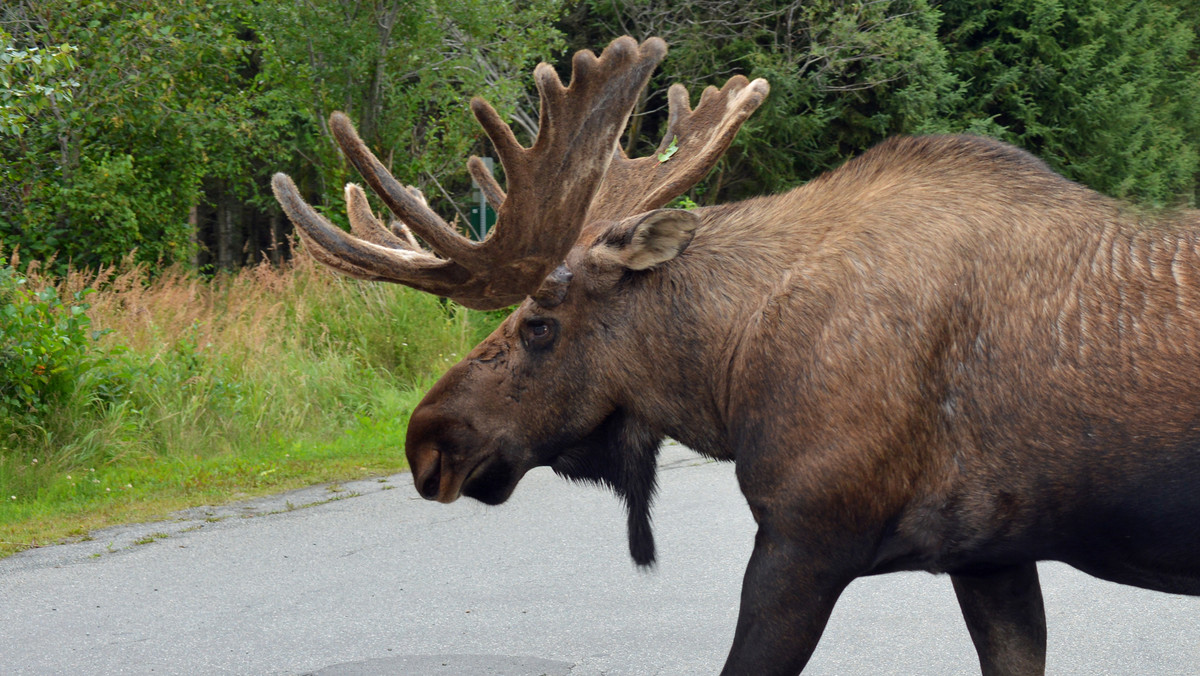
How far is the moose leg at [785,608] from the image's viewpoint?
9.93 ft

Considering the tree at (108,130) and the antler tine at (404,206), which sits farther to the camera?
the tree at (108,130)

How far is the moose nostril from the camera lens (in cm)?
362

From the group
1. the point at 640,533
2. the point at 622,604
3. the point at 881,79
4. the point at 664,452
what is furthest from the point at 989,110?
the point at 640,533

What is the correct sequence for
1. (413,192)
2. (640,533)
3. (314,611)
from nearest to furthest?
(640,533)
(413,192)
(314,611)

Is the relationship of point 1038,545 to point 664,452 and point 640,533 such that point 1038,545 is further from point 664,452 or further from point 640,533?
point 664,452

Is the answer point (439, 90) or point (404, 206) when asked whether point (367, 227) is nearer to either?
point (404, 206)

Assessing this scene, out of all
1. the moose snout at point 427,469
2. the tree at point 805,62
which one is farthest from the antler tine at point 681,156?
the tree at point 805,62

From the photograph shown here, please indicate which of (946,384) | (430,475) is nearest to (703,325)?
(946,384)

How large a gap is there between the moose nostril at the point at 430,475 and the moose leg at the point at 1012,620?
57.6 inches

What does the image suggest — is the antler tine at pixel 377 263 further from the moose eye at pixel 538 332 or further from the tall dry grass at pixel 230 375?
the tall dry grass at pixel 230 375

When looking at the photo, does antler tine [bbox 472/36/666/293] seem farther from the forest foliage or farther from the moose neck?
the forest foliage

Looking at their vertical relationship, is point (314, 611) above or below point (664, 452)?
above

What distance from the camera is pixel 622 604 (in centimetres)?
560

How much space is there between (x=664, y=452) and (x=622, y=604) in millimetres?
3818
